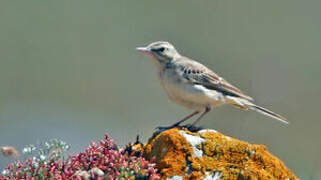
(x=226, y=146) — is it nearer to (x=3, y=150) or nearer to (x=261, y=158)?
(x=261, y=158)

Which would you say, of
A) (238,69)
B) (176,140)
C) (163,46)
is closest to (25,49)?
(238,69)

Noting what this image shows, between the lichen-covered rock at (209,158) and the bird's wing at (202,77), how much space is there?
1350 millimetres

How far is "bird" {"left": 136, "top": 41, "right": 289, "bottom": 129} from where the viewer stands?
772cm

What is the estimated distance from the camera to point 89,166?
6449 millimetres

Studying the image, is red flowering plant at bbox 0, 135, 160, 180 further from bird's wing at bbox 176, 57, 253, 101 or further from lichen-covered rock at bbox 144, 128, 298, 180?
bird's wing at bbox 176, 57, 253, 101

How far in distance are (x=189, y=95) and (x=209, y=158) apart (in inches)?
55.1

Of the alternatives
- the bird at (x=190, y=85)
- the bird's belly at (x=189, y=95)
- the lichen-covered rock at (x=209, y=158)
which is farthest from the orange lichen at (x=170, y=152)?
the bird's belly at (x=189, y=95)

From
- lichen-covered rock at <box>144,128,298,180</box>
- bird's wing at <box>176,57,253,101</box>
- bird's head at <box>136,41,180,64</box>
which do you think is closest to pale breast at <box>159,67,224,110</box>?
bird's wing at <box>176,57,253,101</box>

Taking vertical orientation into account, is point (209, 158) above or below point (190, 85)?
below

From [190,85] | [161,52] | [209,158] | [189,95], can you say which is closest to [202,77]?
[190,85]

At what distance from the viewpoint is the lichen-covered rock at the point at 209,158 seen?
6.35 metres

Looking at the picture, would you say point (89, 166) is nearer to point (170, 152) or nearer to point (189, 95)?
point (170, 152)

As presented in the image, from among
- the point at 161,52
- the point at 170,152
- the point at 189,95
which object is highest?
the point at 161,52

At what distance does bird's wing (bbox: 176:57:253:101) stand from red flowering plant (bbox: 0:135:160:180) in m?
1.70
